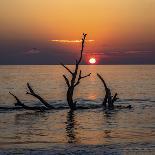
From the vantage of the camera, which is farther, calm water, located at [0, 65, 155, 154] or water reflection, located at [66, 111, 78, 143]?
water reflection, located at [66, 111, 78, 143]

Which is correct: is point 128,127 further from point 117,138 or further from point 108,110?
point 108,110

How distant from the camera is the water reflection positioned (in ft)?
81.6

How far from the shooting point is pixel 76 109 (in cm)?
4053

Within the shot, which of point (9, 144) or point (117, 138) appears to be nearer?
point (9, 144)

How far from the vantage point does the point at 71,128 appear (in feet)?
98.2

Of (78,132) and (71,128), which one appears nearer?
(78,132)

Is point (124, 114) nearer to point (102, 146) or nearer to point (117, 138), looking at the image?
point (117, 138)

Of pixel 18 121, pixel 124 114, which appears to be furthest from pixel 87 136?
pixel 124 114

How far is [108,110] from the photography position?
4119 cm

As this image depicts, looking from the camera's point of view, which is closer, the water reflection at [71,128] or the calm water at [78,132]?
the calm water at [78,132]

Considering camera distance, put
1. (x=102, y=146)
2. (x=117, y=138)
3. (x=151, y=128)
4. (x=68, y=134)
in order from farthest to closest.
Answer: (x=151, y=128) → (x=68, y=134) → (x=117, y=138) → (x=102, y=146)

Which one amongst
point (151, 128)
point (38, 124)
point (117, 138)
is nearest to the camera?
point (117, 138)

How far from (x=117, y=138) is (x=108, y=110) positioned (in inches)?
634

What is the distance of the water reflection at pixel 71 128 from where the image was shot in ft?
81.6
